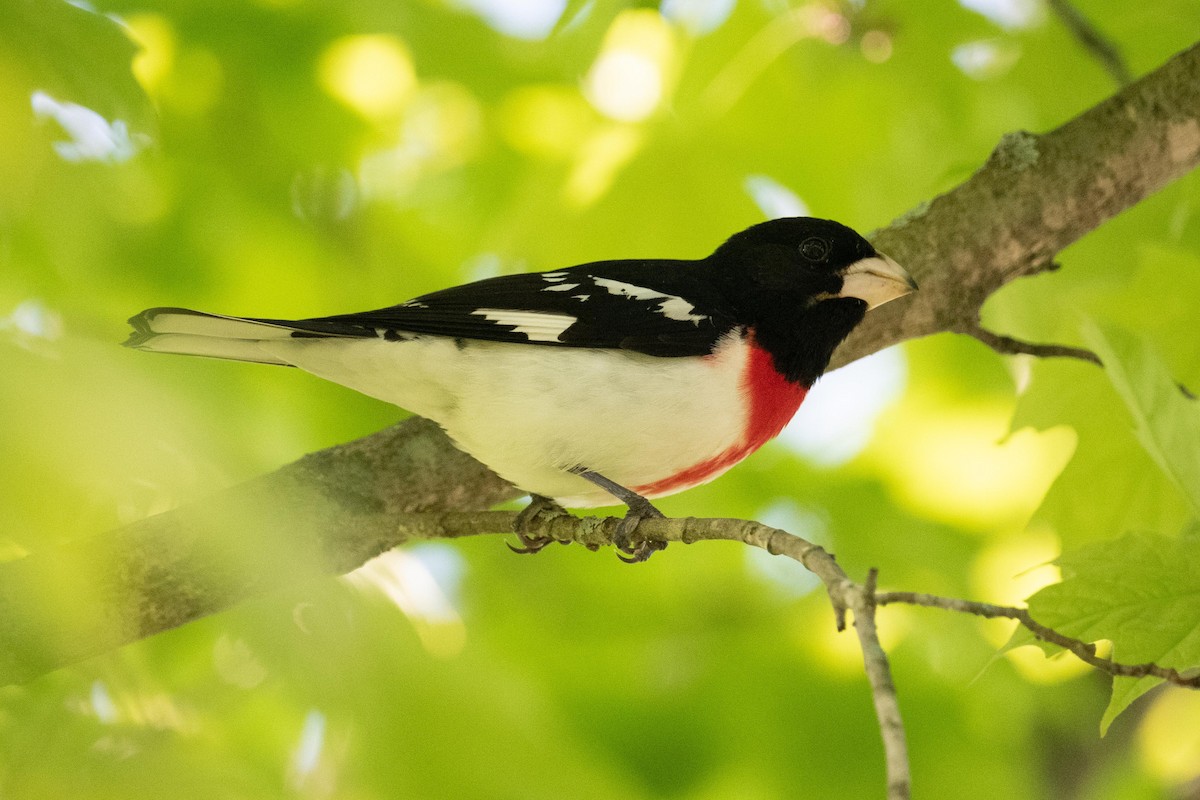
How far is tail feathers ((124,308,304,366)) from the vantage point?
8.09ft

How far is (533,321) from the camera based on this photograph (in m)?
2.84

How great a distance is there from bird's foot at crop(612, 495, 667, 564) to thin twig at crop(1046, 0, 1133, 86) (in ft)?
6.42

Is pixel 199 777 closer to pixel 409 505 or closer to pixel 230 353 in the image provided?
pixel 409 505

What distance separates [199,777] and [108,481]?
61cm

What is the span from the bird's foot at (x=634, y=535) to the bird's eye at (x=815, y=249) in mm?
913

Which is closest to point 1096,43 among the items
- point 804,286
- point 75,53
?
point 804,286

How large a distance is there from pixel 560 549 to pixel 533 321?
165 cm

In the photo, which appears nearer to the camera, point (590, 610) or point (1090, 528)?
point (1090, 528)

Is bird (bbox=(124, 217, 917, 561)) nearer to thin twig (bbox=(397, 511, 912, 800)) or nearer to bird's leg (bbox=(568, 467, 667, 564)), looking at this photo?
bird's leg (bbox=(568, 467, 667, 564))

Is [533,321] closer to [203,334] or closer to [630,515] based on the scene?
[630,515]

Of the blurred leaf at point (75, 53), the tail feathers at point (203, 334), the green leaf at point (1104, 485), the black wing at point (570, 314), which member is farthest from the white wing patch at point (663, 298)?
the blurred leaf at point (75, 53)

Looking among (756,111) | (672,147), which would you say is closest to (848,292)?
(672,147)

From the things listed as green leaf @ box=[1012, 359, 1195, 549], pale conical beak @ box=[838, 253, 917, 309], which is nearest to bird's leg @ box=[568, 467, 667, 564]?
pale conical beak @ box=[838, 253, 917, 309]

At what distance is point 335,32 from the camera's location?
3.84 meters
